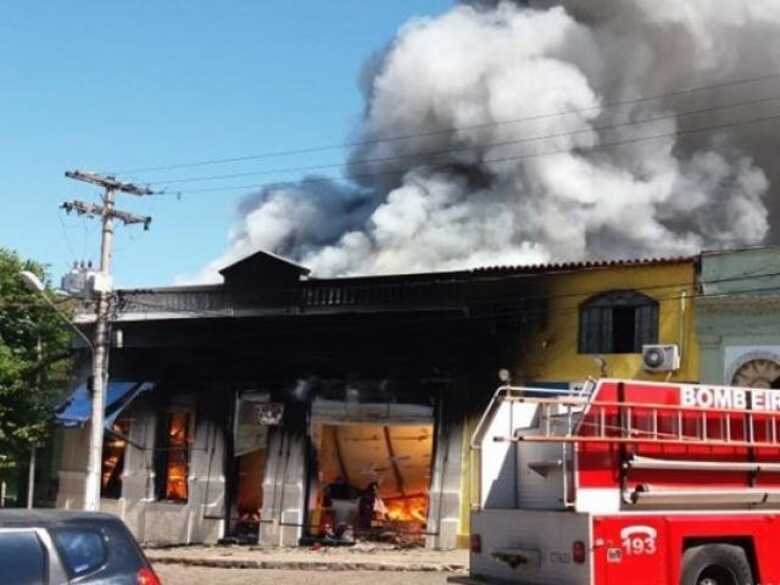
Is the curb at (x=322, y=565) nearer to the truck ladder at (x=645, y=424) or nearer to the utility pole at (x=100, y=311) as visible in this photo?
the utility pole at (x=100, y=311)

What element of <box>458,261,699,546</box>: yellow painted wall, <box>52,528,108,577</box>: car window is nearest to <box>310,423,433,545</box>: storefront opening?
<box>458,261,699,546</box>: yellow painted wall

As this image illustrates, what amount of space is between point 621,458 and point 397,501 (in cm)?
1423

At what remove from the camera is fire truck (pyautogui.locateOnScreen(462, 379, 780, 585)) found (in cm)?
988

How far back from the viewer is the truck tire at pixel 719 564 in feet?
33.3

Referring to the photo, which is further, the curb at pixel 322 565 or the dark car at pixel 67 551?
the curb at pixel 322 565

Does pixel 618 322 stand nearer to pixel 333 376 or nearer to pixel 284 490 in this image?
pixel 333 376

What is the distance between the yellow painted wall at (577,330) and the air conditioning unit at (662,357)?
7.7 inches

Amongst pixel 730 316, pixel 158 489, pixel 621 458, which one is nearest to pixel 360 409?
pixel 158 489

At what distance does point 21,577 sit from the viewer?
611 cm

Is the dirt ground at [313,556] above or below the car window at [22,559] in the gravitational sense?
below

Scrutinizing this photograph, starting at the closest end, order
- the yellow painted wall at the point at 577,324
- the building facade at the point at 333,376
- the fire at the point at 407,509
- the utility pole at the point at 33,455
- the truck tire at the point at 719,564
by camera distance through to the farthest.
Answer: the truck tire at the point at 719,564 → the yellow painted wall at the point at 577,324 → the building facade at the point at 333,376 → the fire at the point at 407,509 → the utility pole at the point at 33,455

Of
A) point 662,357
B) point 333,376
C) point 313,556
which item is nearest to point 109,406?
point 333,376

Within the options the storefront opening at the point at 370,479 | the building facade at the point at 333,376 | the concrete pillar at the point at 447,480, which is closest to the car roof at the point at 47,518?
the building facade at the point at 333,376

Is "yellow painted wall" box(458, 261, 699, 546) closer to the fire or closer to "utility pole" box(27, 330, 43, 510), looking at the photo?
the fire
